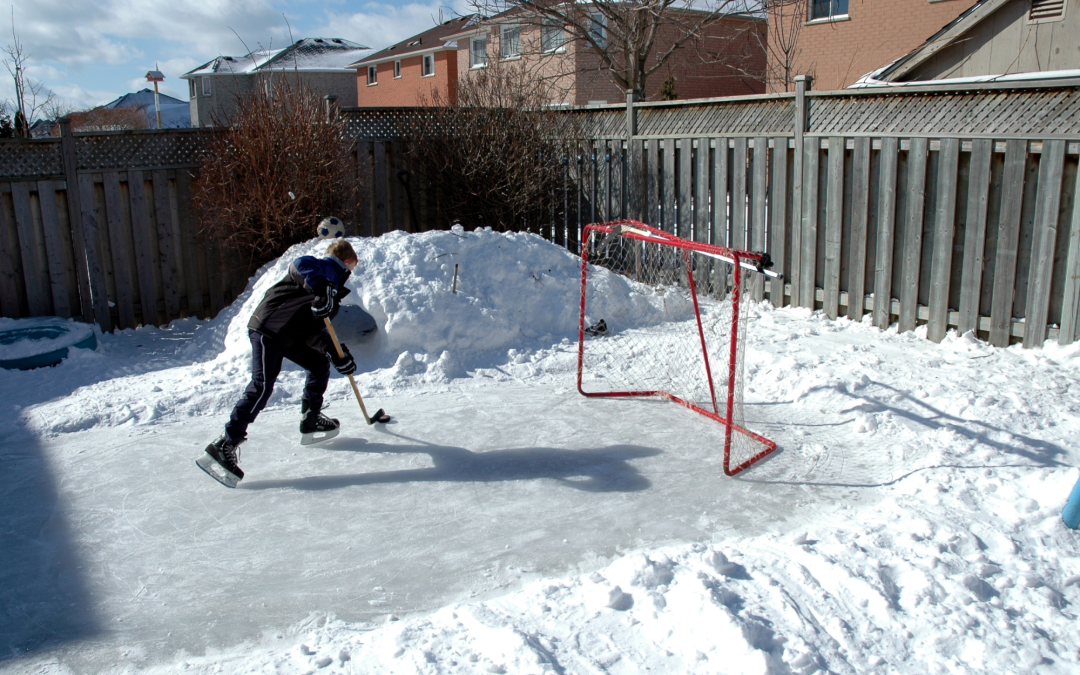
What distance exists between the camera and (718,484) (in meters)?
4.67

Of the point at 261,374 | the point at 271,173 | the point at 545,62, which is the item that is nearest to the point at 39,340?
the point at 271,173

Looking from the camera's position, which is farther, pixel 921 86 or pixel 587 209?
pixel 587 209

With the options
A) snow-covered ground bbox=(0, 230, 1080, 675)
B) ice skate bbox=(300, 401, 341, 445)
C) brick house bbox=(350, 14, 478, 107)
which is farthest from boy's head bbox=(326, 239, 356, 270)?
brick house bbox=(350, 14, 478, 107)

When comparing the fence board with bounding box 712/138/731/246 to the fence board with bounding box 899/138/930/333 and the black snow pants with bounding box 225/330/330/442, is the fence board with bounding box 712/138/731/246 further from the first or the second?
the black snow pants with bounding box 225/330/330/442

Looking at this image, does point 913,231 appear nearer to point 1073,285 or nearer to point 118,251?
point 1073,285

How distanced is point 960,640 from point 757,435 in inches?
88.9

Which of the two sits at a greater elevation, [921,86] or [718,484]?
[921,86]

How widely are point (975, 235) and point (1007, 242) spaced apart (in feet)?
0.84

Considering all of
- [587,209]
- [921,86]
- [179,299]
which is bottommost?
[179,299]

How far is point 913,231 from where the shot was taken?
6.91 m

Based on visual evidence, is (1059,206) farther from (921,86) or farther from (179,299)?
(179,299)

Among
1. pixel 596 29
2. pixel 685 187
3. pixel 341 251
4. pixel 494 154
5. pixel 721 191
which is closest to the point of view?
pixel 341 251

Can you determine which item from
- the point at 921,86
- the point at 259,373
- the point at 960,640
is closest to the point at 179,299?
the point at 259,373

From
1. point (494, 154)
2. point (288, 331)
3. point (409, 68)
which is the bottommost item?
point (288, 331)
